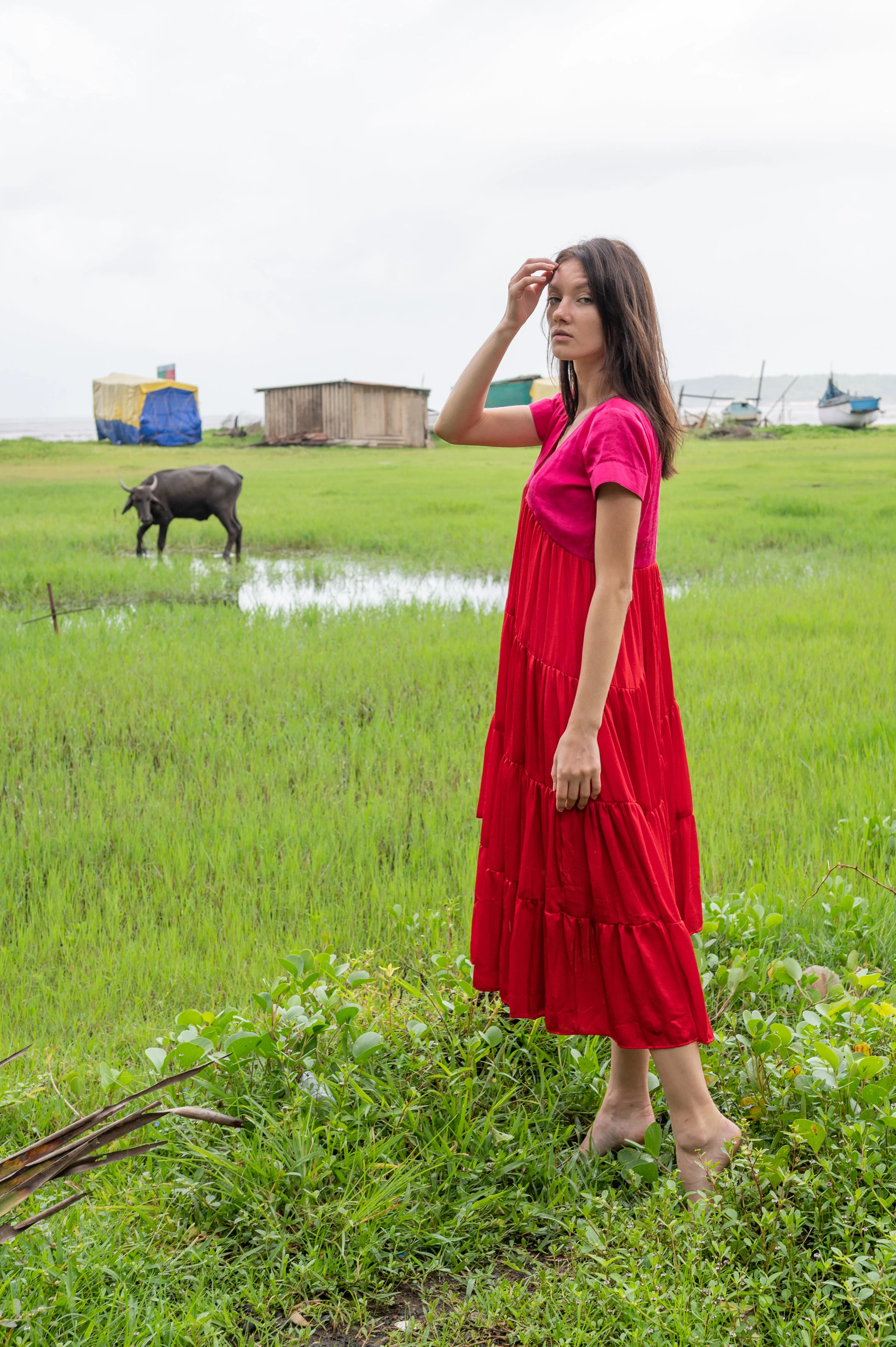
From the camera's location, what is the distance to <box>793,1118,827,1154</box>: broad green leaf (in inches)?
70.9

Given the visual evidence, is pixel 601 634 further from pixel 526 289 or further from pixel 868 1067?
pixel 868 1067

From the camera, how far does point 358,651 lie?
6.34m

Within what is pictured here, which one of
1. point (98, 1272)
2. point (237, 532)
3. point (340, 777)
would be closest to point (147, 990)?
point (98, 1272)

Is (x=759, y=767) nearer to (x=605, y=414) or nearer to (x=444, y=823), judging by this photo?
(x=444, y=823)

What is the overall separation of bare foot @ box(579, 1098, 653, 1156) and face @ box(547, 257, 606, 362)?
1494mm

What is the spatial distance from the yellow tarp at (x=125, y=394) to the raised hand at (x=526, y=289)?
3075 cm

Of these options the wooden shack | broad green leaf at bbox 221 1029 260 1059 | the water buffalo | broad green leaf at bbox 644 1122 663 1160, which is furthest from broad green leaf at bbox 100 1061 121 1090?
the wooden shack

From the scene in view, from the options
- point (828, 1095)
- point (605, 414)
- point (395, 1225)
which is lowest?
point (395, 1225)

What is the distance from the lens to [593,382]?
1.89 m

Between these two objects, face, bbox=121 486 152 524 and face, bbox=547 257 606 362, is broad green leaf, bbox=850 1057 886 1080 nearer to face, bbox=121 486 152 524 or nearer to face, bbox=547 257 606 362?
face, bbox=547 257 606 362

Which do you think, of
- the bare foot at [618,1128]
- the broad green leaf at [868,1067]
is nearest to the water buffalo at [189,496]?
the bare foot at [618,1128]

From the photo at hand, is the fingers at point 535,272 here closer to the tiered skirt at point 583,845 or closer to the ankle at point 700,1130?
the tiered skirt at point 583,845

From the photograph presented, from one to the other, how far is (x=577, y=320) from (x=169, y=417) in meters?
31.4

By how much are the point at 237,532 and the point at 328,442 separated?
2125 cm
